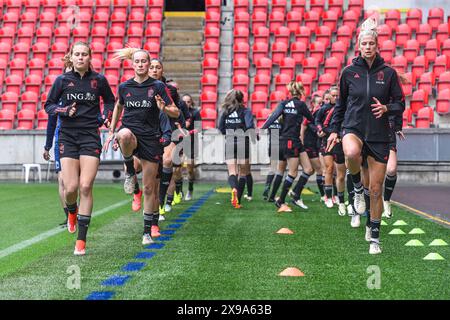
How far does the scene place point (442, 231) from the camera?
388 inches

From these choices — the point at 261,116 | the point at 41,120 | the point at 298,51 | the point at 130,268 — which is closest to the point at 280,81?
the point at 298,51

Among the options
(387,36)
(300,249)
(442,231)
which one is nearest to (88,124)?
(300,249)

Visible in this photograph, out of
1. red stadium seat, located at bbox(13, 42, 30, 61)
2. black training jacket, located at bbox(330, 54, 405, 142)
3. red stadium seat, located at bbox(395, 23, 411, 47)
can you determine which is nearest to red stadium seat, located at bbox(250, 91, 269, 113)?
red stadium seat, located at bbox(395, 23, 411, 47)

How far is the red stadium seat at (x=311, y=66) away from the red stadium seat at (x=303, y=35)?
47.6 inches

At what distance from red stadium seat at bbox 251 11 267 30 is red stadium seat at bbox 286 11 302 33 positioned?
2.61ft

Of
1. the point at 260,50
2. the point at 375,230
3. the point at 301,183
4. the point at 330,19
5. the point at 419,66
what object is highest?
the point at 330,19

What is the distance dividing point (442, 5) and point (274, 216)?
18.7m

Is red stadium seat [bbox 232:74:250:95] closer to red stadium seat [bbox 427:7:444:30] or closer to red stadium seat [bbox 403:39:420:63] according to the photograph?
red stadium seat [bbox 403:39:420:63]

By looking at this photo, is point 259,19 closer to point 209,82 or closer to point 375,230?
point 209,82

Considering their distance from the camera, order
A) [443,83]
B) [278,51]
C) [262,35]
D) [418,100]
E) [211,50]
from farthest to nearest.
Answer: [262,35] < [211,50] < [278,51] < [443,83] < [418,100]

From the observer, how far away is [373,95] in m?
7.84

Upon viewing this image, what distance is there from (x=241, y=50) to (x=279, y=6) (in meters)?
2.66

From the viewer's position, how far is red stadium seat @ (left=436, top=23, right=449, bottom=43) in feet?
85.6

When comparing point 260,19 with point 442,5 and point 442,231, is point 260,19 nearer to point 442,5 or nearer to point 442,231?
point 442,5
